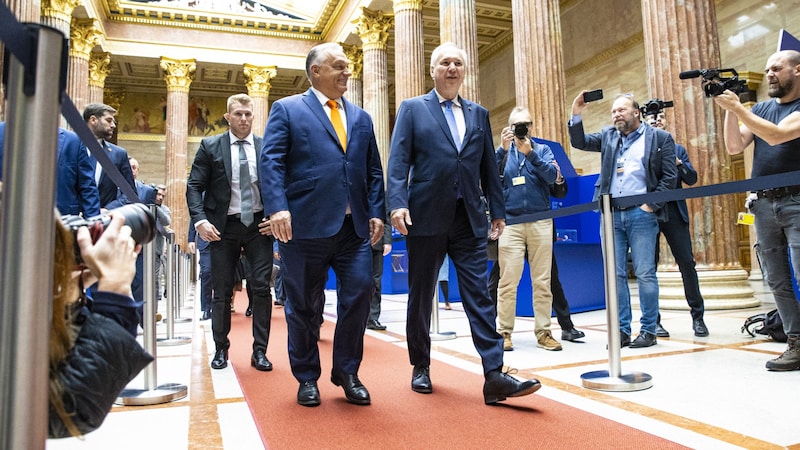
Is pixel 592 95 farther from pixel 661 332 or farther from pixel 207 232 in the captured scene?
pixel 207 232

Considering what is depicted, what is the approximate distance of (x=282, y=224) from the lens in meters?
2.72

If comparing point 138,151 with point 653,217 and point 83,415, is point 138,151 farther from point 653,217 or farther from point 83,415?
point 83,415

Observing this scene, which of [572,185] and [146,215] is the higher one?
[572,185]

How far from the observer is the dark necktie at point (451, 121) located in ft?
10.3

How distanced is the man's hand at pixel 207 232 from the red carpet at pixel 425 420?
3.05 ft

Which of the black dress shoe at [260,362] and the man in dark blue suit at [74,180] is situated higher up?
the man in dark blue suit at [74,180]

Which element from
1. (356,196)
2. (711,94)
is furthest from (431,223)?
(711,94)

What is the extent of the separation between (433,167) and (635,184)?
2232mm

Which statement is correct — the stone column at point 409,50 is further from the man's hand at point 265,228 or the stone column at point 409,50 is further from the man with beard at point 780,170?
the man with beard at point 780,170

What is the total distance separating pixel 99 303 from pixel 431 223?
2076 mm

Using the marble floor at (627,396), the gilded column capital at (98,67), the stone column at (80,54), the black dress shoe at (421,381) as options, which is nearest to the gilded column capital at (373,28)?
Answer: the stone column at (80,54)

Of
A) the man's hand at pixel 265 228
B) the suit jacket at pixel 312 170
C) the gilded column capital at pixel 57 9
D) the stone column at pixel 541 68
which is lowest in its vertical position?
the man's hand at pixel 265 228

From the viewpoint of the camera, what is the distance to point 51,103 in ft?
3.08

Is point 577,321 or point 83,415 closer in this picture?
point 83,415
